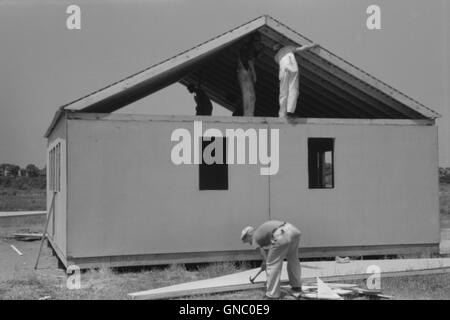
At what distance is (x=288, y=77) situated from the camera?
39.9 ft

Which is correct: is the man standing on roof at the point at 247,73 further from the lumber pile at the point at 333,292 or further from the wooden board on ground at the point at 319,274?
the lumber pile at the point at 333,292

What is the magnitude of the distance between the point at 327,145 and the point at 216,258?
6597 millimetres

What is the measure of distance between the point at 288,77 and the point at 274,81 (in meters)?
2.26

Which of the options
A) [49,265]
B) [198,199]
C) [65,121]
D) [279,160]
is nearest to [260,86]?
[279,160]

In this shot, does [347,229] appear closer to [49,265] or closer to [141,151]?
[141,151]

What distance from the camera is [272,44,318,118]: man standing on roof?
475 inches

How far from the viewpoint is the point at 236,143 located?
12.0m

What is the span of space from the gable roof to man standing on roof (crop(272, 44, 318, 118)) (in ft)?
0.75

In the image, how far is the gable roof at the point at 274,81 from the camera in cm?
1145

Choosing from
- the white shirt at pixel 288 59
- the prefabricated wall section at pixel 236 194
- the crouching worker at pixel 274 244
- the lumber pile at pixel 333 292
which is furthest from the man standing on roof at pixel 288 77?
the lumber pile at pixel 333 292

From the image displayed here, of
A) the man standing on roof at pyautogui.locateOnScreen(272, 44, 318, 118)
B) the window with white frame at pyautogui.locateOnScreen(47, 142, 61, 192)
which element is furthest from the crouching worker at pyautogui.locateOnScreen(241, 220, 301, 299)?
the window with white frame at pyautogui.locateOnScreen(47, 142, 61, 192)

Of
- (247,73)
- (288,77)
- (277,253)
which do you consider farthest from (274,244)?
(247,73)

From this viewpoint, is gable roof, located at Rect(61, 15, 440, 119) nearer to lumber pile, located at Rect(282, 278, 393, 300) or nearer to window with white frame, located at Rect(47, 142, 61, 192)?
window with white frame, located at Rect(47, 142, 61, 192)
